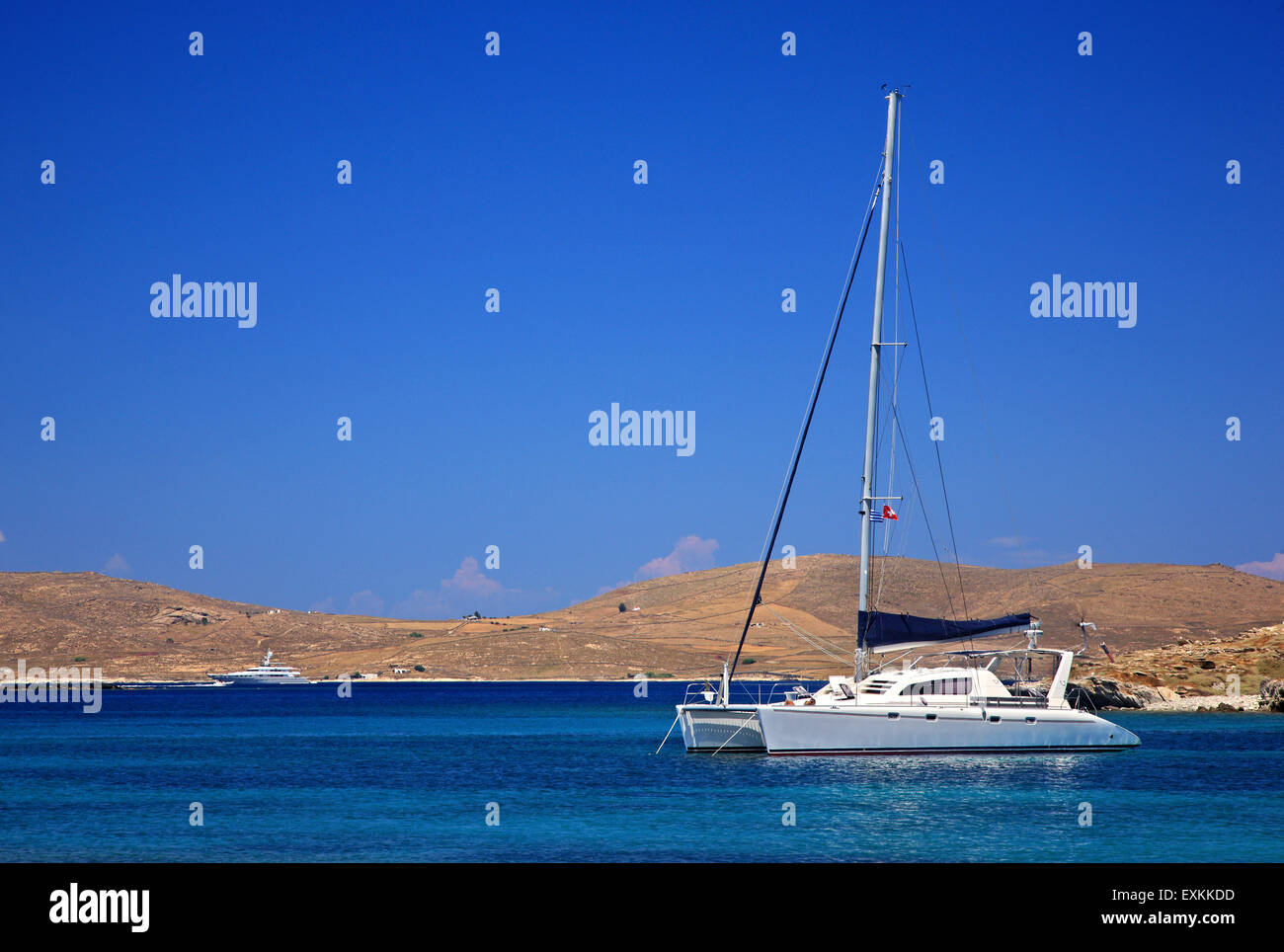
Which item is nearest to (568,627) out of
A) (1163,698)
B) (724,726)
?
(1163,698)

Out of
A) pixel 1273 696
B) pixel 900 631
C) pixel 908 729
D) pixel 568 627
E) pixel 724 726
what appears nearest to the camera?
pixel 908 729

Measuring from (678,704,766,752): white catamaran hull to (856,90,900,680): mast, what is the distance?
347cm

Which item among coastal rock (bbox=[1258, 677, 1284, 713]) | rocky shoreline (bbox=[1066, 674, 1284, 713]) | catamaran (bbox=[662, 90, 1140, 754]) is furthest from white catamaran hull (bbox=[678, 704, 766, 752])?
coastal rock (bbox=[1258, 677, 1284, 713])

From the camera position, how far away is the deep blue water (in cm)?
2227

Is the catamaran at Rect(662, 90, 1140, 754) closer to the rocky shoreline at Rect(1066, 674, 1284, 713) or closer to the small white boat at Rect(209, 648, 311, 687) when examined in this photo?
the rocky shoreline at Rect(1066, 674, 1284, 713)

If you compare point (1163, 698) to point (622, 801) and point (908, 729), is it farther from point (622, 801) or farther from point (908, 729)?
point (622, 801)

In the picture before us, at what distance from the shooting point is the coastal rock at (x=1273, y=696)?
6475 centimetres

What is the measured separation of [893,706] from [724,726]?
5159mm

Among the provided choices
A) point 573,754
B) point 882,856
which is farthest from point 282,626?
point 882,856

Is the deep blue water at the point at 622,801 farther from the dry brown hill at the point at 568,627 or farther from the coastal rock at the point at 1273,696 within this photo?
the dry brown hill at the point at 568,627

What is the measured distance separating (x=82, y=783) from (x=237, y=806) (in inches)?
382

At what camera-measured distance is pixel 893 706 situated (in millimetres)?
35156

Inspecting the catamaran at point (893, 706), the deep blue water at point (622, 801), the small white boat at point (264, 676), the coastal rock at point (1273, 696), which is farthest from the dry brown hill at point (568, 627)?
the catamaran at point (893, 706)

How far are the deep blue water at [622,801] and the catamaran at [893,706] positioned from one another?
0.58 m
